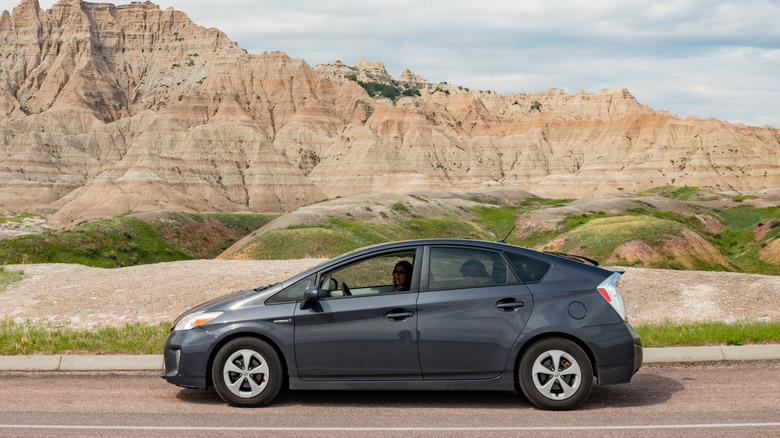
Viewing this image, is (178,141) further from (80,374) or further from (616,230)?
(80,374)

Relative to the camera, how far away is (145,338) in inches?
376

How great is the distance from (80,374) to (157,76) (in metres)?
147

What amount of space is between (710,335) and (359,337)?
17.6 ft

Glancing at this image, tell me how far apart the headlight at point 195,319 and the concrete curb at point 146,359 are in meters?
1.92

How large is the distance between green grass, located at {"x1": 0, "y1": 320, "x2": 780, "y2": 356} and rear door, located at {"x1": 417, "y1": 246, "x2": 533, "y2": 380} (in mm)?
3353

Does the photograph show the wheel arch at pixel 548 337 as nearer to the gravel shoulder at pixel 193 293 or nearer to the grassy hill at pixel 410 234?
the gravel shoulder at pixel 193 293

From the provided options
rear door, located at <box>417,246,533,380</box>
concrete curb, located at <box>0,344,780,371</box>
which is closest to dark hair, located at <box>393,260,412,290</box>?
rear door, located at <box>417,246,533,380</box>

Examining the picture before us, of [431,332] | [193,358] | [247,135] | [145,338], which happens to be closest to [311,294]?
[431,332]

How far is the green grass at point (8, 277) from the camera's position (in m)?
15.8

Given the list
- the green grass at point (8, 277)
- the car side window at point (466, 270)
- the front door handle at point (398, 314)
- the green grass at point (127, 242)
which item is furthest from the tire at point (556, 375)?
the green grass at point (127, 242)

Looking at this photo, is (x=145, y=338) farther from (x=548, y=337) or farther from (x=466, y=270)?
(x=548, y=337)

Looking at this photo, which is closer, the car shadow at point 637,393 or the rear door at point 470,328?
the rear door at point 470,328

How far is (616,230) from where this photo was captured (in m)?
37.0

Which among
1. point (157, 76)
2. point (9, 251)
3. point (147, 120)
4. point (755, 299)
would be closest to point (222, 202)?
point (147, 120)
